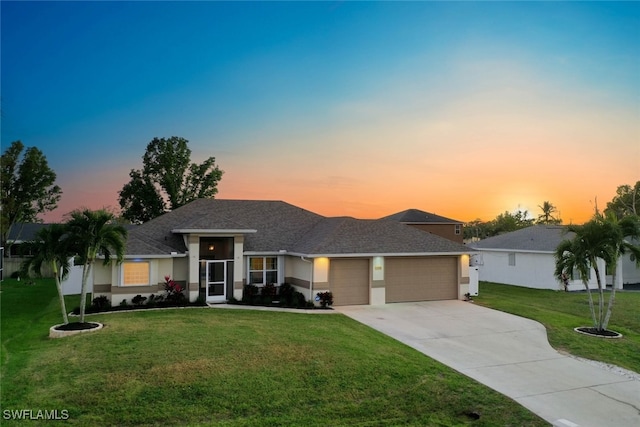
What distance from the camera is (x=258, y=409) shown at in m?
8.05

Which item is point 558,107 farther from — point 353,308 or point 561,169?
point 353,308

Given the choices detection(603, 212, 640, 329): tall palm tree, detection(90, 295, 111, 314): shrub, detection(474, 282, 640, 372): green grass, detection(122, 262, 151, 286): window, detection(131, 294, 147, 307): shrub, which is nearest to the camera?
detection(474, 282, 640, 372): green grass

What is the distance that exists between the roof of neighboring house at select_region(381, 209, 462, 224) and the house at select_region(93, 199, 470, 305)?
18139mm

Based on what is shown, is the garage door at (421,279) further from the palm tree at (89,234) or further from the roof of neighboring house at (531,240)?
the palm tree at (89,234)

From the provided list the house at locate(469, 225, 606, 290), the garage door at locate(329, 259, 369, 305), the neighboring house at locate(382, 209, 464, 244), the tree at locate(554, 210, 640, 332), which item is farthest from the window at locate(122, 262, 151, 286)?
the neighboring house at locate(382, 209, 464, 244)

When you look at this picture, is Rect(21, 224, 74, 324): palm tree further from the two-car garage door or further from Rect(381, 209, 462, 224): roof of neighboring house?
Rect(381, 209, 462, 224): roof of neighboring house

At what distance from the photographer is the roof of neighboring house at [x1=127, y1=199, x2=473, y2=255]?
2020 cm

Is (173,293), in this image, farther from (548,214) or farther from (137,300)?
(548,214)

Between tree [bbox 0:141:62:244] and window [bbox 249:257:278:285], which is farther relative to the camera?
tree [bbox 0:141:62:244]

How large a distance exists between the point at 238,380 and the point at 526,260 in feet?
88.0

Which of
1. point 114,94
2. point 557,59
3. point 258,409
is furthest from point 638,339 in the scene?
point 114,94

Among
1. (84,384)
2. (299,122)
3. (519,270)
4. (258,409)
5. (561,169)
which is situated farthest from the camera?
(519,270)

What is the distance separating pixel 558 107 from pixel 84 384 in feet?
75.6

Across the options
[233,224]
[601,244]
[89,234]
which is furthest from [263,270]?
[601,244]
